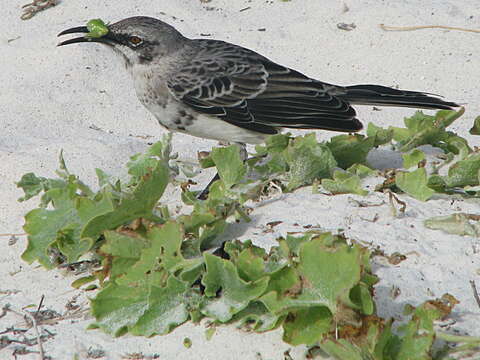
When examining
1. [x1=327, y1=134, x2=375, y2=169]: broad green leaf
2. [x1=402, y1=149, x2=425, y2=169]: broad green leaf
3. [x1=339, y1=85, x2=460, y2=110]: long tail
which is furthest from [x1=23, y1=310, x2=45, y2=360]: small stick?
[x1=339, y1=85, x2=460, y2=110]: long tail

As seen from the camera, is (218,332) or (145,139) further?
(145,139)

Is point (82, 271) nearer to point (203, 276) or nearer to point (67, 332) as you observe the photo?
point (67, 332)

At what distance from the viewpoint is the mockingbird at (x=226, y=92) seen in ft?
Result: 18.3

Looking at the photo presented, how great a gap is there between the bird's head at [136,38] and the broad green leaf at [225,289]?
2740 mm

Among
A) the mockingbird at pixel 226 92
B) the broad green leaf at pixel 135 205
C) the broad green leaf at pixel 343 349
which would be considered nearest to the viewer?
the broad green leaf at pixel 343 349

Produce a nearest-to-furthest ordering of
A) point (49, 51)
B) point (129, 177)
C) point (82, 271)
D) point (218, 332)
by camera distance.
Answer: point (218, 332)
point (82, 271)
point (129, 177)
point (49, 51)

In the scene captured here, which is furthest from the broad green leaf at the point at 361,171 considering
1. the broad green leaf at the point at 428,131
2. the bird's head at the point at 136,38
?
the bird's head at the point at 136,38

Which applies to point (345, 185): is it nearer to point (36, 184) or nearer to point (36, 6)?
point (36, 184)

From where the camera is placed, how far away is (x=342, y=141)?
491cm

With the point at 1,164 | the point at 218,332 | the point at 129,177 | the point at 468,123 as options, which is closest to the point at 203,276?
the point at 218,332

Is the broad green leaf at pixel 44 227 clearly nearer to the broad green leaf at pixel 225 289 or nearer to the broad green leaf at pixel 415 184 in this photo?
the broad green leaf at pixel 225 289

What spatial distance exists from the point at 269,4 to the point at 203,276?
5176 millimetres

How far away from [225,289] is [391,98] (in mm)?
2602

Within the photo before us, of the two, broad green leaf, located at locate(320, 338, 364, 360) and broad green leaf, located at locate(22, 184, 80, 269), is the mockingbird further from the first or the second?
broad green leaf, located at locate(320, 338, 364, 360)
